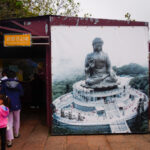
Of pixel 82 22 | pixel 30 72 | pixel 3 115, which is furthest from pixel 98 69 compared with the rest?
pixel 30 72

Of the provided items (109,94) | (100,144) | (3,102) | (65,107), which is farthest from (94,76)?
(3,102)

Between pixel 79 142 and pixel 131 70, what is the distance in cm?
226

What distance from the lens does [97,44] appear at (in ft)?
18.0

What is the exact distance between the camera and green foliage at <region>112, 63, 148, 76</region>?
18.3 ft

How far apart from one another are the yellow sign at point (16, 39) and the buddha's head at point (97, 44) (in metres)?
1.66

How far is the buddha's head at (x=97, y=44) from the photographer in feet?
18.0

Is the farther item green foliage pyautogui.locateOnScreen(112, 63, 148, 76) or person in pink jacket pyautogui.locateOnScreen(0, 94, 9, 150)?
green foliage pyautogui.locateOnScreen(112, 63, 148, 76)

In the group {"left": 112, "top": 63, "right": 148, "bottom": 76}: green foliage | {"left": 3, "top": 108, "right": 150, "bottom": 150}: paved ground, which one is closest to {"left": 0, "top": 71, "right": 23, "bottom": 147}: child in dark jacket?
{"left": 3, "top": 108, "right": 150, "bottom": 150}: paved ground

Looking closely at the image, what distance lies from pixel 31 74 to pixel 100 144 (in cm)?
643

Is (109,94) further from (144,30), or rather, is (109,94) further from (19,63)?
(19,63)

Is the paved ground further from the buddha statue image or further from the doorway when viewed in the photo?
the doorway

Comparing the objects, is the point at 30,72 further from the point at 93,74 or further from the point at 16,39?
the point at 93,74

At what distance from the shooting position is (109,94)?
Result: 5551 millimetres

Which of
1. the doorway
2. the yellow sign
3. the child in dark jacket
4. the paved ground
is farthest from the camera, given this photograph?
the doorway
